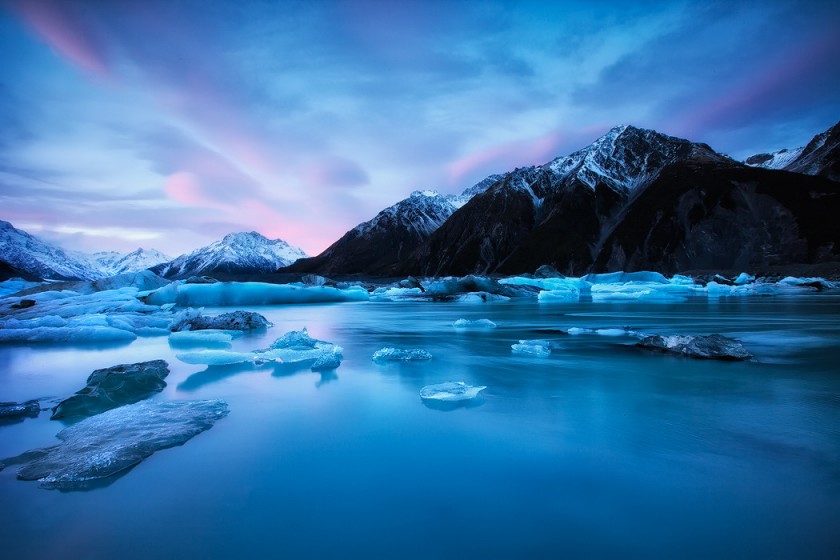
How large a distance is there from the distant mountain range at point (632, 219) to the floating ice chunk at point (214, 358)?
267 ft

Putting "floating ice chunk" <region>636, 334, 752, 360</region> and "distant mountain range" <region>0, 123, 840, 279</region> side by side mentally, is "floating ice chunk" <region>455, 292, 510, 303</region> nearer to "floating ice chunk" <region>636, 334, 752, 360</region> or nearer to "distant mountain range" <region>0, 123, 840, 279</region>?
"floating ice chunk" <region>636, 334, 752, 360</region>

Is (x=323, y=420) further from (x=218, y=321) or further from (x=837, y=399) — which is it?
(x=218, y=321)

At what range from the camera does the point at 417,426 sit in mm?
3232

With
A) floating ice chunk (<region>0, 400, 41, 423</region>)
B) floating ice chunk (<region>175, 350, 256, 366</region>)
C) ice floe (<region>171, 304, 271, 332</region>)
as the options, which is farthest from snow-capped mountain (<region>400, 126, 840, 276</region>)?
floating ice chunk (<region>0, 400, 41, 423</region>)

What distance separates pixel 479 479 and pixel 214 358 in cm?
495

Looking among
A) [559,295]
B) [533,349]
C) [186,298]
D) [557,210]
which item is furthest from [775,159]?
[533,349]

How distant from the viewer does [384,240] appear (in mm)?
160125

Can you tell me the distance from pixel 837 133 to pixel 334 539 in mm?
150133

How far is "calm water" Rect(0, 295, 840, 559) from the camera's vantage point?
1759 millimetres

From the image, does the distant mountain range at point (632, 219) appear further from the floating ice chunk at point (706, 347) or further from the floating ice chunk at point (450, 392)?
the floating ice chunk at point (450, 392)

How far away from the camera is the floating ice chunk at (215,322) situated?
10.4m

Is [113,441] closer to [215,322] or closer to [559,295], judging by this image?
[215,322]

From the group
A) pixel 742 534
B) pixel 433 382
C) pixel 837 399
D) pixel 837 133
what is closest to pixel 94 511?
pixel 742 534

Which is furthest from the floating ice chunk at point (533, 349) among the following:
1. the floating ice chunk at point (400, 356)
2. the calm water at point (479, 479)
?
the calm water at point (479, 479)
